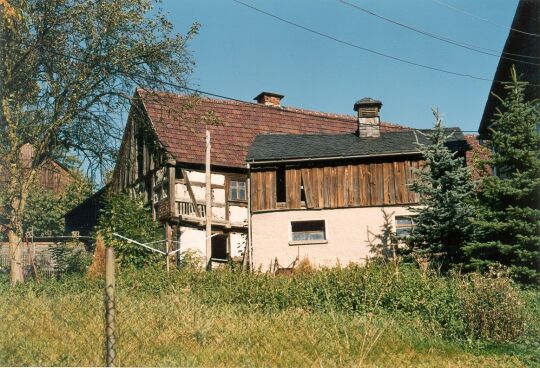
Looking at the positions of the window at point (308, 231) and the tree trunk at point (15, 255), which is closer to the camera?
the tree trunk at point (15, 255)

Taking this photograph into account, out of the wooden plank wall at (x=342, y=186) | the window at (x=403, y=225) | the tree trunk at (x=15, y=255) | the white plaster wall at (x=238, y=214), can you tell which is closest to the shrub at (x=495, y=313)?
the tree trunk at (x=15, y=255)

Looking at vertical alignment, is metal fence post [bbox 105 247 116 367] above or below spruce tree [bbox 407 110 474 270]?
below

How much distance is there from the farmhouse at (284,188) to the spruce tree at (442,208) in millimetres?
4941

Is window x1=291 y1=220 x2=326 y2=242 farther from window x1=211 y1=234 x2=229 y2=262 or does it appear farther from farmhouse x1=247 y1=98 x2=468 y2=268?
window x1=211 y1=234 x2=229 y2=262

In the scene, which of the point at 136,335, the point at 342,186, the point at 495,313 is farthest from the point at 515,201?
the point at 136,335

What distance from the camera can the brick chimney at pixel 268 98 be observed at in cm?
3391

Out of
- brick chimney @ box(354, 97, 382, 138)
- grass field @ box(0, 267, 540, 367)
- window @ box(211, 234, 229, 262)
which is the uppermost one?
brick chimney @ box(354, 97, 382, 138)

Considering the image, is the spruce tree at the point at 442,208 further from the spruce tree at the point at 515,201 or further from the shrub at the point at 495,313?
the shrub at the point at 495,313

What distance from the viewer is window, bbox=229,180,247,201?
91.7 feet

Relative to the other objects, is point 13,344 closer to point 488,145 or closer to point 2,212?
point 2,212

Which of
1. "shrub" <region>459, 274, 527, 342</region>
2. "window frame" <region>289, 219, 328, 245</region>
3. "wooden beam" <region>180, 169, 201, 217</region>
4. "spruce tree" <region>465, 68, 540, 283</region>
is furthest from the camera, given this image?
"wooden beam" <region>180, 169, 201, 217</region>

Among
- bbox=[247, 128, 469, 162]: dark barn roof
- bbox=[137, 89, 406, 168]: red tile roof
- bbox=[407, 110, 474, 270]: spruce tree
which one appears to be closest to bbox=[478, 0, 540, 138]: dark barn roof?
bbox=[407, 110, 474, 270]: spruce tree

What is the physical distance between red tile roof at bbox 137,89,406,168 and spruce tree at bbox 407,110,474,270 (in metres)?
8.55

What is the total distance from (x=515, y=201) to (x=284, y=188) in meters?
11.2
